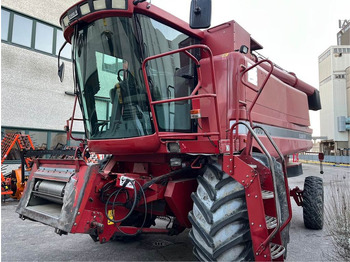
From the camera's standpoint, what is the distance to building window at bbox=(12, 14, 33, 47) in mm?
10477

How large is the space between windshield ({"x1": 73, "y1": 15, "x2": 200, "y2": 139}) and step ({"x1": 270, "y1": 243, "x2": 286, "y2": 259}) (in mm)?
1471

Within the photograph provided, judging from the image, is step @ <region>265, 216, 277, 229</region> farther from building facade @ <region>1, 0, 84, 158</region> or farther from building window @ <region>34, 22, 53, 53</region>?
building window @ <region>34, 22, 53, 53</region>

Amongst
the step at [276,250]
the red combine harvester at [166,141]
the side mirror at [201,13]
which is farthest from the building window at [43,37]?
the step at [276,250]

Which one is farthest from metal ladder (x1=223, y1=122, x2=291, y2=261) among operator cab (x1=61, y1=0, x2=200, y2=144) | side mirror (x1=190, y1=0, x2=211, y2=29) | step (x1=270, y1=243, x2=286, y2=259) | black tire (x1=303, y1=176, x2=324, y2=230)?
black tire (x1=303, y1=176, x2=324, y2=230)

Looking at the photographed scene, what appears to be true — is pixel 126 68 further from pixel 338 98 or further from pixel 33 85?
pixel 338 98

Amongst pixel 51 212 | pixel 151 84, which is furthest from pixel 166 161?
pixel 51 212

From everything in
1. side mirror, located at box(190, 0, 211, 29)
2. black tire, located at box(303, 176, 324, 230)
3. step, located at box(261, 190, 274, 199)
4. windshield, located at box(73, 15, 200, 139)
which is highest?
side mirror, located at box(190, 0, 211, 29)

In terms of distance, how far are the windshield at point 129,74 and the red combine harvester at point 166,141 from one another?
11 millimetres

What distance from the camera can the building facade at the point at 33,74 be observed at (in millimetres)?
10227

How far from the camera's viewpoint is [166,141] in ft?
9.75

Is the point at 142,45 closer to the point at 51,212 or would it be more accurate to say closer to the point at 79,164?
the point at 79,164

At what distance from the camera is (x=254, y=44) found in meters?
4.33

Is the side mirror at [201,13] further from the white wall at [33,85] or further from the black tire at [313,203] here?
the white wall at [33,85]

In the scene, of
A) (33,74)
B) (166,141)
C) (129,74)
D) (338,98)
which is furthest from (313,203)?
(338,98)
